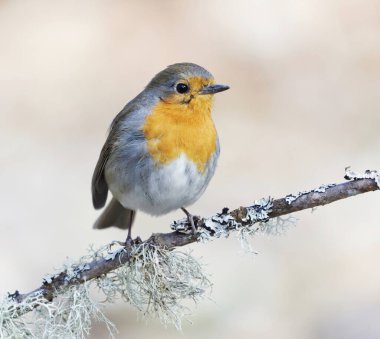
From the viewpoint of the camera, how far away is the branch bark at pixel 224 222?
290cm

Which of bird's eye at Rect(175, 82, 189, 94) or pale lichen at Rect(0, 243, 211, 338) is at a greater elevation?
bird's eye at Rect(175, 82, 189, 94)

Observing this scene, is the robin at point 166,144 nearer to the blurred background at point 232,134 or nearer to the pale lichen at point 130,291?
the pale lichen at point 130,291

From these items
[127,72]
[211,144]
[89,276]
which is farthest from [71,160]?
[89,276]

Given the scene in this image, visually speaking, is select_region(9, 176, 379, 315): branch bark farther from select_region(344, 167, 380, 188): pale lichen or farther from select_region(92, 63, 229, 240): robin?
select_region(92, 63, 229, 240): robin

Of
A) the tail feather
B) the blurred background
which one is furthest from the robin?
the blurred background

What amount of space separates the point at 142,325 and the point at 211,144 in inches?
76.8

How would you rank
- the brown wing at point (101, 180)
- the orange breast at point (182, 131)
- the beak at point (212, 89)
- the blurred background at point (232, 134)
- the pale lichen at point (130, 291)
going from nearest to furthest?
the pale lichen at point (130, 291) < the orange breast at point (182, 131) < the beak at point (212, 89) < the brown wing at point (101, 180) < the blurred background at point (232, 134)

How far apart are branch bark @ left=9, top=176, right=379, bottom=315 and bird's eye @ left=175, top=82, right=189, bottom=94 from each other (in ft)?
3.20

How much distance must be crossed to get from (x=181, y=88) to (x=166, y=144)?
341mm

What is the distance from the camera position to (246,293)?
5.67 m

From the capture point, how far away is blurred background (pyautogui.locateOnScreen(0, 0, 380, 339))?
566 centimetres

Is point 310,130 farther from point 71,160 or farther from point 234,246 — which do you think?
point 71,160

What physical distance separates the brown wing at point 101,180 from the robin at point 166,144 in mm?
60

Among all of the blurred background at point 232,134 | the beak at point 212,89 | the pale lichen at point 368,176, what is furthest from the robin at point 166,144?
the blurred background at point 232,134
